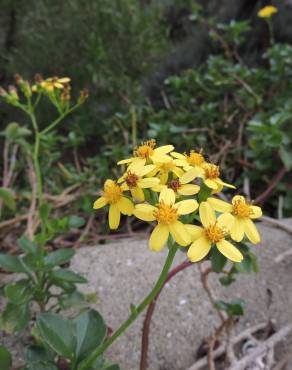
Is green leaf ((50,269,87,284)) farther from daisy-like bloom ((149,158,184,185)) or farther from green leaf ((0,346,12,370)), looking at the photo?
daisy-like bloom ((149,158,184,185))

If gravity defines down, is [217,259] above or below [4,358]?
above

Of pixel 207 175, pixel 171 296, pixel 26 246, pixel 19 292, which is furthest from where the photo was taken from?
pixel 171 296

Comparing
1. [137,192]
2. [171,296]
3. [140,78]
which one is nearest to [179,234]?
[137,192]

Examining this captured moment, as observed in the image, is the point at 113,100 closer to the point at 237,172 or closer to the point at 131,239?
the point at 237,172

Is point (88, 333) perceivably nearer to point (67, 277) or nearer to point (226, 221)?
point (67, 277)

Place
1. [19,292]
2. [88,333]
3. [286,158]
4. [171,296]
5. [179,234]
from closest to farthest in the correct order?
[179,234]
[88,333]
[19,292]
[171,296]
[286,158]

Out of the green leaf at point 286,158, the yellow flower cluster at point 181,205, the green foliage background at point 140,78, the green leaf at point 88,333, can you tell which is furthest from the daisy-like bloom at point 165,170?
the green foliage background at point 140,78
